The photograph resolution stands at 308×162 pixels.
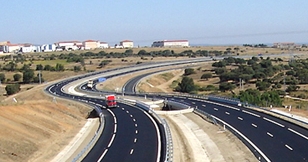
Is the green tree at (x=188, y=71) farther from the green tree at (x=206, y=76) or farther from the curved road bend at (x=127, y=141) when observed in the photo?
the curved road bend at (x=127, y=141)

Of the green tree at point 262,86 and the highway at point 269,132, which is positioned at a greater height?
the highway at point 269,132

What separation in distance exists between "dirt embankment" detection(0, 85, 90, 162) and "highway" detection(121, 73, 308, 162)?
16.2 meters

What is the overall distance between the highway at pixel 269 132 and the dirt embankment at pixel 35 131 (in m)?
16.2

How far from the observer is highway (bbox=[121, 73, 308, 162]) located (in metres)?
28.7

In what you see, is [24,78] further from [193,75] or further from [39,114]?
[39,114]

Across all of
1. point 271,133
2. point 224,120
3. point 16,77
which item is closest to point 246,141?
point 271,133

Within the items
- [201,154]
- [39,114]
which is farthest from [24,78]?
[201,154]

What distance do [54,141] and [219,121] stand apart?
18048 millimetres

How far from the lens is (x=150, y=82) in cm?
10838

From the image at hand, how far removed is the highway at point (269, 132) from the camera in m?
28.7

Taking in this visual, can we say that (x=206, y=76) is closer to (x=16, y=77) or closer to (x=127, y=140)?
(x=16, y=77)

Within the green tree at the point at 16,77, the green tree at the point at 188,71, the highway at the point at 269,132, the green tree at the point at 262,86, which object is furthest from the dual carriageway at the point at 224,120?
the green tree at the point at 188,71

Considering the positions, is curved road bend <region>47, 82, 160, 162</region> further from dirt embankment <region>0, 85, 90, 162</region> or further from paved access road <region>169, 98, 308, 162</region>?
paved access road <region>169, 98, 308, 162</region>

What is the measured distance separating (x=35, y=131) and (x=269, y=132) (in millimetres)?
21068
